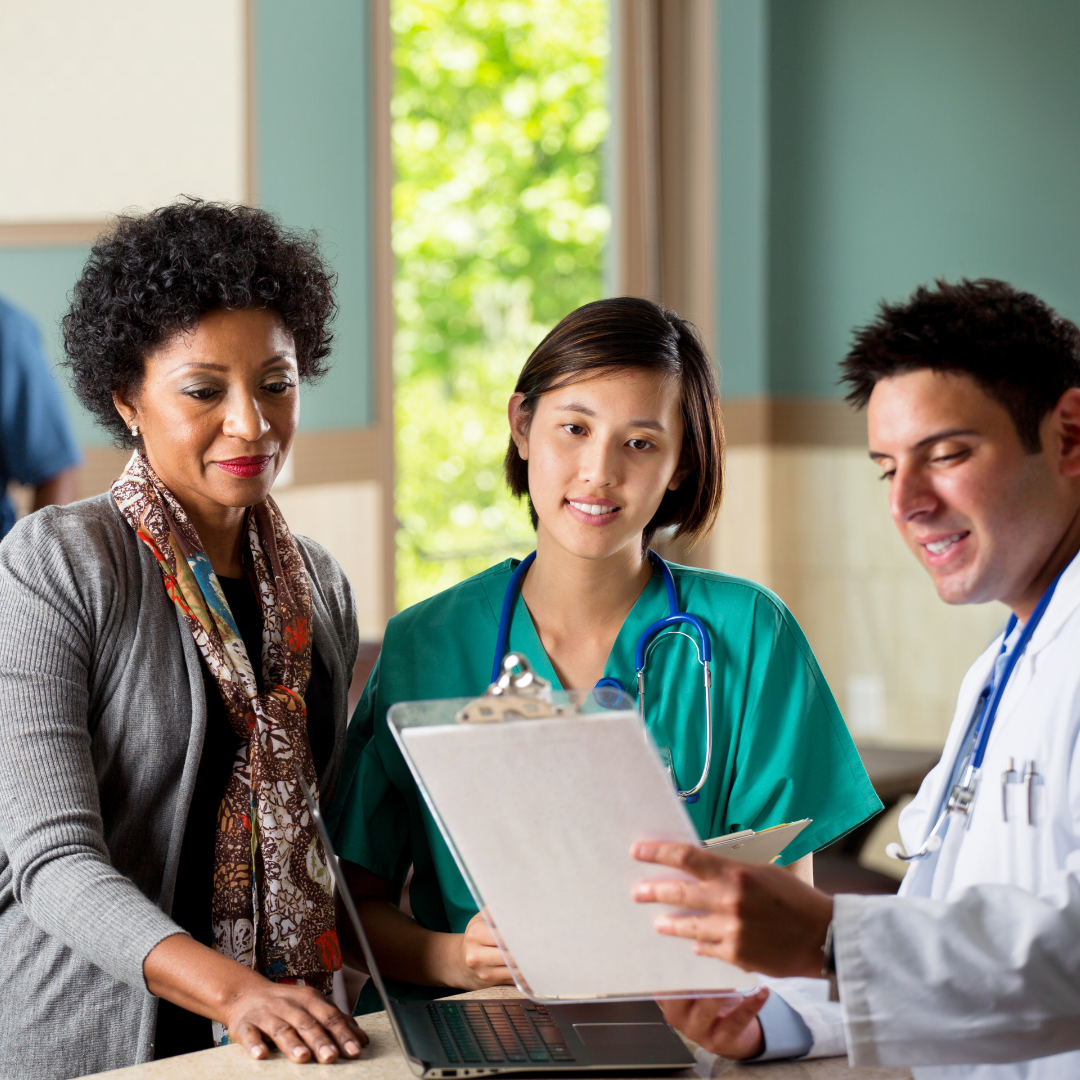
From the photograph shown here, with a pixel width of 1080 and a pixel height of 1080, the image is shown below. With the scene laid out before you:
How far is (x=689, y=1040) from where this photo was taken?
1.27 metres

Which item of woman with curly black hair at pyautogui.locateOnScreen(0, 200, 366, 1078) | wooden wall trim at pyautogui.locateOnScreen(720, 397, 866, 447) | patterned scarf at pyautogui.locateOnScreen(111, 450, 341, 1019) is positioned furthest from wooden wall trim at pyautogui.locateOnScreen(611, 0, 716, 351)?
patterned scarf at pyautogui.locateOnScreen(111, 450, 341, 1019)

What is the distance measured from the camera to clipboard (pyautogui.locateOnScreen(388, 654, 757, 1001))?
1.00 meters

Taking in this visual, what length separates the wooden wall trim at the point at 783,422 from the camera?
15.8 feet

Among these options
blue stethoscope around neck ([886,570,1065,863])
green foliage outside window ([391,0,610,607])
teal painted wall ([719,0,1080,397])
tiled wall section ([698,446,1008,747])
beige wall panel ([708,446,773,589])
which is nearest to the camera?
blue stethoscope around neck ([886,570,1065,863])

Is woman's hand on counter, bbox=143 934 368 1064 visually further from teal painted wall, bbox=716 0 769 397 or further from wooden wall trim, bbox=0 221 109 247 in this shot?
teal painted wall, bbox=716 0 769 397

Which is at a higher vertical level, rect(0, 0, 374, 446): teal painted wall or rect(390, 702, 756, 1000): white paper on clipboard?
rect(0, 0, 374, 446): teal painted wall

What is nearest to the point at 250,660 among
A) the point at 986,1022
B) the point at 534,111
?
the point at 986,1022

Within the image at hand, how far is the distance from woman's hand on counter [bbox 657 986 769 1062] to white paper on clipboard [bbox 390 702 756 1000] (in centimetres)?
12

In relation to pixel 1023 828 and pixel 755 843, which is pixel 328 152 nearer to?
pixel 755 843

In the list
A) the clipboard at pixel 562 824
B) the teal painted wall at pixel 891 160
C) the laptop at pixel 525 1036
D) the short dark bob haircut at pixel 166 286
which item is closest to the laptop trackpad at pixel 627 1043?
the laptop at pixel 525 1036

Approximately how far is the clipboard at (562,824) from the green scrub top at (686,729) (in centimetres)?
51

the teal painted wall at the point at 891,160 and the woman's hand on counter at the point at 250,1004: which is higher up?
the teal painted wall at the point at 891,160

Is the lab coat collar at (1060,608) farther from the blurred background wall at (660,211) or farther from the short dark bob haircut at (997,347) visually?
the blurred background wall at (660,211)

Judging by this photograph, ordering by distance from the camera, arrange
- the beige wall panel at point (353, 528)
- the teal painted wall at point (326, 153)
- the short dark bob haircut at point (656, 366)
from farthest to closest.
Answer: the beige wall panel at point (353, 528), the teal painted wall at point (326, 153), the short dark bob haircut at point (656, 366)
